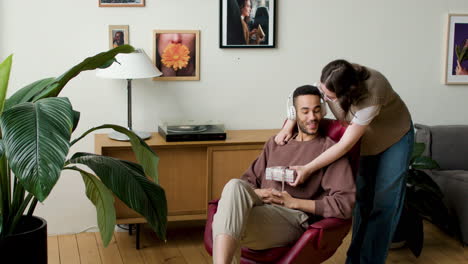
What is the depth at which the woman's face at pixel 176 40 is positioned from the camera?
3838 mm

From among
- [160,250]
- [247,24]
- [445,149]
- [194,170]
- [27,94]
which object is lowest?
[160,250]

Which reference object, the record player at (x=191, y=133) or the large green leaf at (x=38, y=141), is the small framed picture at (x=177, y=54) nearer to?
the record player at (x=191, y=133)

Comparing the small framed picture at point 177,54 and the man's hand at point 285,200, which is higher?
the small framed picture at point 177,54

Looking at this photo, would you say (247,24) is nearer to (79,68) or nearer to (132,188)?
(79,68)

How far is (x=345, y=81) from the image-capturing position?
2818mm

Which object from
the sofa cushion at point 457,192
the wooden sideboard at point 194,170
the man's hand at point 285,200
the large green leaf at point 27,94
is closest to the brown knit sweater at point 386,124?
the man's hand at point 285,200

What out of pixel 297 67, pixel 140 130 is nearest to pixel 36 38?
pixel 140 130

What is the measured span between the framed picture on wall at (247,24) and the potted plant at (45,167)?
4.52 feet

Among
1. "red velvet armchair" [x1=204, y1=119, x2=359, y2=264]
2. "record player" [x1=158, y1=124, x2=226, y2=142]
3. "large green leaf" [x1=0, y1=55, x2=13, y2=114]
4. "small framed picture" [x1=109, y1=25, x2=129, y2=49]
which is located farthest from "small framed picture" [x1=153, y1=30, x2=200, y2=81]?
"large green leaf" [x1=0, y1=55, x2=13, y2=114]

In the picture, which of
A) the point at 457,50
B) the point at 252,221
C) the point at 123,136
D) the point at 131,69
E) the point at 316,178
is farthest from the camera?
the point at 457,50

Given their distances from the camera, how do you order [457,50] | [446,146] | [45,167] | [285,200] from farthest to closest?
[457,50] < [446,146] < [285,200] < [45,167]

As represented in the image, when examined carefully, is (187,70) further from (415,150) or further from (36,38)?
(415,150)

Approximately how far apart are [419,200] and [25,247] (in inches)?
92.7

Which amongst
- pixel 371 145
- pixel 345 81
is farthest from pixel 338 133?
pixel 345 81
